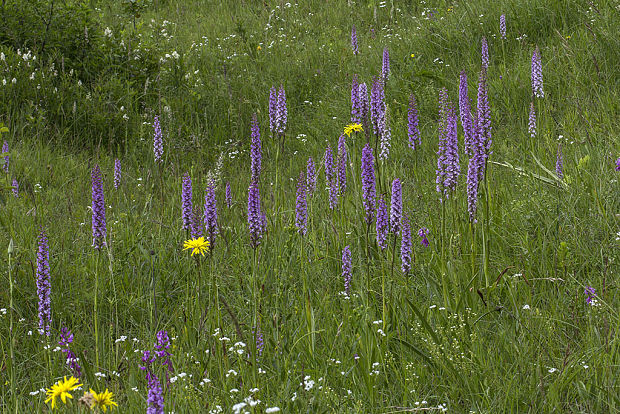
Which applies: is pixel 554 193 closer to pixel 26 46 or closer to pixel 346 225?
pixel 346 225

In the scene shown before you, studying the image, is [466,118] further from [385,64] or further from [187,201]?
[385,64]

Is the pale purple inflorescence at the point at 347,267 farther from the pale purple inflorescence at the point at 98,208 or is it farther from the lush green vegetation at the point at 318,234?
the pale purple inflorescence at the point at 98,208

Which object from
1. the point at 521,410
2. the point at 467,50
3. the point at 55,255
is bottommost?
the point at 521,410

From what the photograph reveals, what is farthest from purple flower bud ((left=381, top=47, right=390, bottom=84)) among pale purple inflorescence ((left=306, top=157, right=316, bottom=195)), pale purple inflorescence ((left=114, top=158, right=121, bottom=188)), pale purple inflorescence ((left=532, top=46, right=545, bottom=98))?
pale purple inflorescence ((left=114, top=158, right=121, bottom=188))

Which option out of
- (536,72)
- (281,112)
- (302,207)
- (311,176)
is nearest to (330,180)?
(311,176)

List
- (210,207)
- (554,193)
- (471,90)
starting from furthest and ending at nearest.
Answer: (471,90)
(554,193)
(210,207)

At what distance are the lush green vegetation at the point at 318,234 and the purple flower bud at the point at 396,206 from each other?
12cm

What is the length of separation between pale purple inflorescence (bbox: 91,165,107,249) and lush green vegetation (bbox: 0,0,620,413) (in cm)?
7

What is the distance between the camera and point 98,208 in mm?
2605

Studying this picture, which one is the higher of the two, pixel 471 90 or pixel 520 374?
pixel 471 90

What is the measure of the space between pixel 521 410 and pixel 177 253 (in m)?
2.18

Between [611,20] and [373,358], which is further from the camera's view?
[611,20]

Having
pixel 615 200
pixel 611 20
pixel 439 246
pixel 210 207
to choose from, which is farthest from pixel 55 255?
pixel 611 20

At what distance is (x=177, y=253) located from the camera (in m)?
3.71
